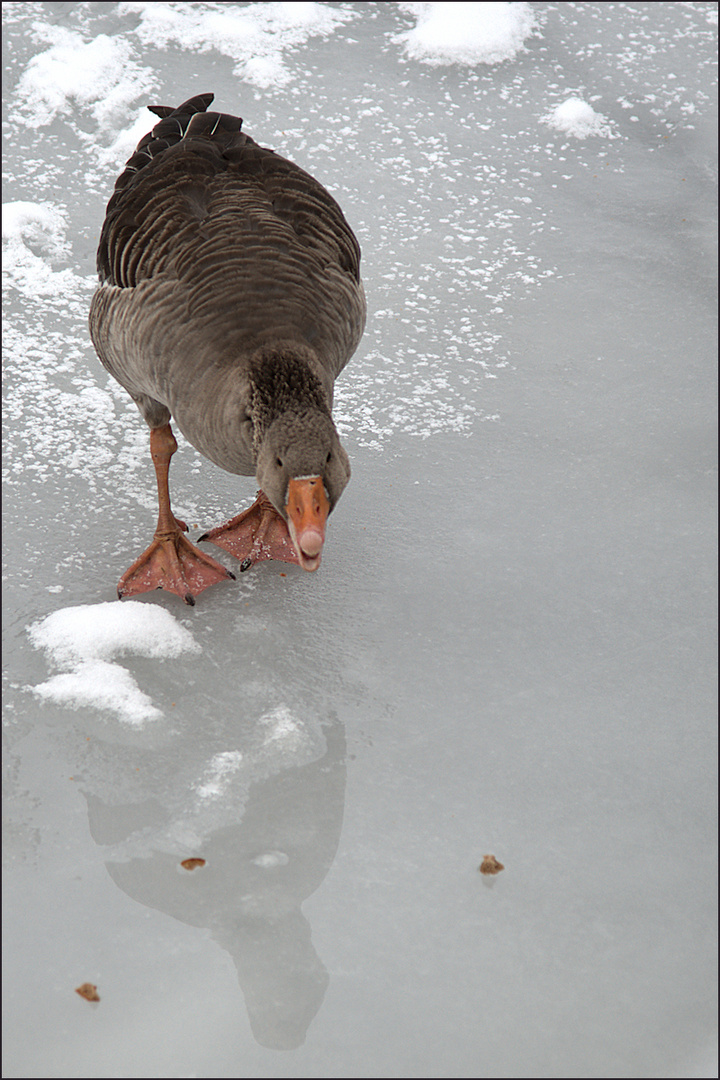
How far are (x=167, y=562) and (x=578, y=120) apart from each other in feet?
13.2

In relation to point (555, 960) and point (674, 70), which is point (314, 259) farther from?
point (674, 70)

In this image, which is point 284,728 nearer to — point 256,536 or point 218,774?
point 218,774

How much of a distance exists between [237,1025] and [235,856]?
1.32 feet

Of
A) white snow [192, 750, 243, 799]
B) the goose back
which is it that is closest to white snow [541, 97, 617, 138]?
the goose back

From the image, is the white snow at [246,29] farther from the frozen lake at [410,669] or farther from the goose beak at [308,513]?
the goose beak at [308,513]

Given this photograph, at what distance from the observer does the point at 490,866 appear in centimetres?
221

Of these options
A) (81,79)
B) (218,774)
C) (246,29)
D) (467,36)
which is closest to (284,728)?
(218,774)

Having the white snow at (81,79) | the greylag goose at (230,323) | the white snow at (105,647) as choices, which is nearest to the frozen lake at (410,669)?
the white snow at (105,647)

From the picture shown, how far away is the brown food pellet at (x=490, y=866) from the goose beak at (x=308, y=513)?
0.81 meters

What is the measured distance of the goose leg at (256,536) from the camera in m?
3.21

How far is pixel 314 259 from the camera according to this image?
280 centimetres

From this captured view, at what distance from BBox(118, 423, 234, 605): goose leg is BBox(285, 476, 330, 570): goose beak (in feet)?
2.75

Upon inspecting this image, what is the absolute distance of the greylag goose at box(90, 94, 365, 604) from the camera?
2373mm

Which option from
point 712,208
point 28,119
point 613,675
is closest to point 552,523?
point 613,675
